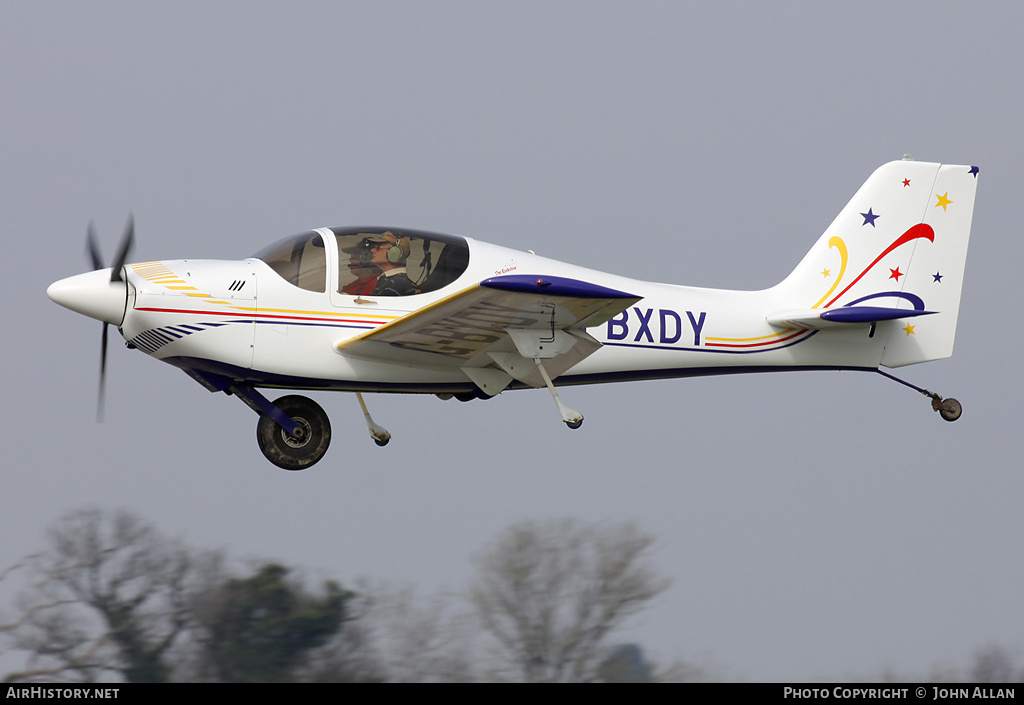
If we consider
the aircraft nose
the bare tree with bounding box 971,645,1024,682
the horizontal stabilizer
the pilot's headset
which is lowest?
the bare tree with bounding box 971,645,1024,682

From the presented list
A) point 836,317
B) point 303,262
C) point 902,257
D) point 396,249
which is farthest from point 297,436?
point 902,257

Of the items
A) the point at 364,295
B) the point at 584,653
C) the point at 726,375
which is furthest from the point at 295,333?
the point at 584,653

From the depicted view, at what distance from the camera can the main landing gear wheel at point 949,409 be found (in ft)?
40.5

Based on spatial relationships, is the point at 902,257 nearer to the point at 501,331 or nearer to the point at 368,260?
the point at 501,331

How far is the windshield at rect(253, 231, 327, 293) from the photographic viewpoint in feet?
33.8

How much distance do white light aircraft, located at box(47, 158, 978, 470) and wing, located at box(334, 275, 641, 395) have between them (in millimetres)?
17

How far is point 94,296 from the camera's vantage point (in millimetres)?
9906

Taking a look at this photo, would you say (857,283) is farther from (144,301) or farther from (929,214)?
(144,301)

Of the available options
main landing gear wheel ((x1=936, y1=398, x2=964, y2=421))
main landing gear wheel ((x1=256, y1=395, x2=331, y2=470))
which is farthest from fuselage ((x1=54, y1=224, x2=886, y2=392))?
main landing gear wheel ((x1=936, y1=398, x2=964, y2=421))

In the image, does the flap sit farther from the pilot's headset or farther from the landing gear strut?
the landing gear strut

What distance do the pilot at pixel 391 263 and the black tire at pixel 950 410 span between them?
5.99 meters

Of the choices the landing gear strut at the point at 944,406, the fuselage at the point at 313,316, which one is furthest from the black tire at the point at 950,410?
the fuselage at the point at 313,316

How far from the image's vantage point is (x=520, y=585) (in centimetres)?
1402

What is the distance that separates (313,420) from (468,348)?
1.61 m
